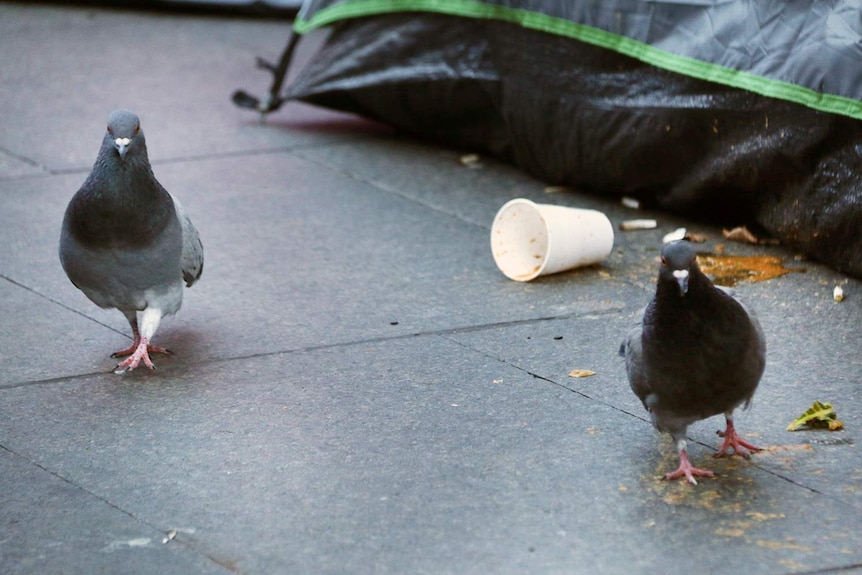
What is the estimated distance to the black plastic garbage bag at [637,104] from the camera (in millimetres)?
5297

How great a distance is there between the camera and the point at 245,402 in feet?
14.2

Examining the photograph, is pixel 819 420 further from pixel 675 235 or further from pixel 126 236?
pixel 126 236

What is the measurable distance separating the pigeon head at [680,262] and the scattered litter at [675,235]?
243 centimetres

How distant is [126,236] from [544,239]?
79.0 inches

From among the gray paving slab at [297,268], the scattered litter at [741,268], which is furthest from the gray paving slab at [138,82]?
the scattered litter at [741,268]

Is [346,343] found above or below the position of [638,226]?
below

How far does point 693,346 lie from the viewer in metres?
3.50

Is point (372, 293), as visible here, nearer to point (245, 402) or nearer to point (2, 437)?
point (245, 402)

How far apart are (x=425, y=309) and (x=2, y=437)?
1.86 metres

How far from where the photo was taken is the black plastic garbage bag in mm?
5297

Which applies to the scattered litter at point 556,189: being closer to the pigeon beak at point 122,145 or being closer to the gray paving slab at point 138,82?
the gray paving slab at point 138,82

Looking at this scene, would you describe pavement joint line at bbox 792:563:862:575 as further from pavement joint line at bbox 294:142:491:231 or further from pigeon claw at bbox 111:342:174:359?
pavement joint line at bbox 294:142:491:231

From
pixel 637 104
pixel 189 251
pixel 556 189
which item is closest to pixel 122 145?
pixel 189 251

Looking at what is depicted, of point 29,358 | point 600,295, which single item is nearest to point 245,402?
point 29,358
